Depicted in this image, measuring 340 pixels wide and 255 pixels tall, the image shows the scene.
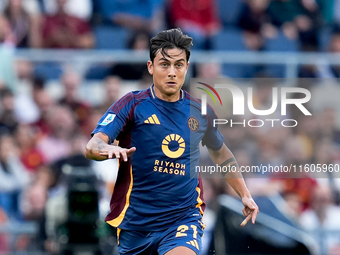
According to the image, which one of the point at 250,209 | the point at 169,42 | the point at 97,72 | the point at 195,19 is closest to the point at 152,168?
the point at 250,209

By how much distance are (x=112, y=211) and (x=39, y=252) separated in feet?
11.8

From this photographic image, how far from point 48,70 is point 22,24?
936mm

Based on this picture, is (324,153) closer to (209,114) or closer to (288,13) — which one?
(288,13)

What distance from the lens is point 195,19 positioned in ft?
37.8

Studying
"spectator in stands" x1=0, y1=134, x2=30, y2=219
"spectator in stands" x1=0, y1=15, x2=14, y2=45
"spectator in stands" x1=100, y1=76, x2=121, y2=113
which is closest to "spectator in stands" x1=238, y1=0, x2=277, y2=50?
"spectator in stands" x1=100, y1=76, x2=121, y2=113

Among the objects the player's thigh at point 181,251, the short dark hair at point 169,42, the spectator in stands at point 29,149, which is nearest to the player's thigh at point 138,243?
the player's thigh at point 181,251

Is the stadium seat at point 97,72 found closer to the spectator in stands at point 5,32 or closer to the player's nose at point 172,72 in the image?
the spectator in stands at point 5,32

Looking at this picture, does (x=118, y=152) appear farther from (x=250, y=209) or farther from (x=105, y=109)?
(x=105, y=109)

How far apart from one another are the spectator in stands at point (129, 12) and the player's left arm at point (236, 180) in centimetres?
592

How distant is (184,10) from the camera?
11.5 meters

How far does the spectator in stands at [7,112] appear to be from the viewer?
9.72 m

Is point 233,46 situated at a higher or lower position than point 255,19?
lower

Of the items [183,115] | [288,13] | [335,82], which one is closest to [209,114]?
[183,115]

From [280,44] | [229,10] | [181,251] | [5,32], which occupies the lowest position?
[181,251]
